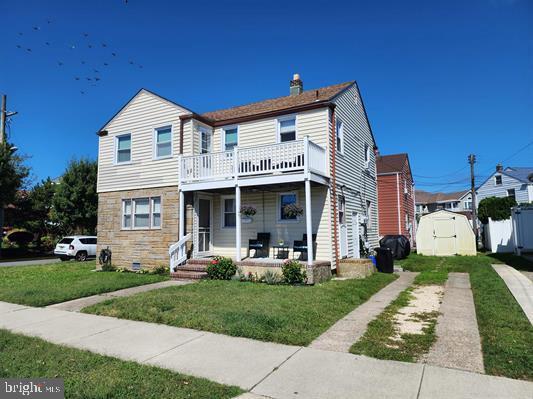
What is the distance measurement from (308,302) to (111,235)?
1095 centimetres

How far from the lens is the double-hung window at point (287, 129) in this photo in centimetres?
1344

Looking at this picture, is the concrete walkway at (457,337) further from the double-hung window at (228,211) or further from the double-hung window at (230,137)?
the double-hung window at (230,137)

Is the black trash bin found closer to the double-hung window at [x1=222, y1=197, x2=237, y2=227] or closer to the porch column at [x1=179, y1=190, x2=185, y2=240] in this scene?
the double-hung window at [x1=222, y1=197, x2=237, y2=227]

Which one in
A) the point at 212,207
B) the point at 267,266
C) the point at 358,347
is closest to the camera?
the point at 358,347

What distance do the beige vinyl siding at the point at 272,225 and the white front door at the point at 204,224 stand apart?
209mm

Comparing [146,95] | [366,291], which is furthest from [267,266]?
[146,95]

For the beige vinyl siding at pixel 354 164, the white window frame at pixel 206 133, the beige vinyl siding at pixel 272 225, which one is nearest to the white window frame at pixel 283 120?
the beige vinyl siding at pixel 354 164

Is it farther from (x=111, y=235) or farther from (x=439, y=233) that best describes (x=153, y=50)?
(x=439, y=233)

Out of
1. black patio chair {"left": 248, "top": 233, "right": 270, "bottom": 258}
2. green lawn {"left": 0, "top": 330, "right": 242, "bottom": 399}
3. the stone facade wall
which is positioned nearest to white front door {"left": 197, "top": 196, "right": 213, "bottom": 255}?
the stone facade wall

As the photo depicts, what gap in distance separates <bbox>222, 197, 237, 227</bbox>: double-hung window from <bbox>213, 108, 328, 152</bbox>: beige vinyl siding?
229cm

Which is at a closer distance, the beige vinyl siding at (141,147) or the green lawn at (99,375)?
the green lawn at (99,375)

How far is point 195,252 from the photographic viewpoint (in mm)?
13609

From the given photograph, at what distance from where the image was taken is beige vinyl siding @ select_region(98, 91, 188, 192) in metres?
14.3

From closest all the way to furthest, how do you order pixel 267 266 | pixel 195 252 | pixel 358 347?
1. pixel 358 347
2. pixel 267 266
3. pixel 195 252
